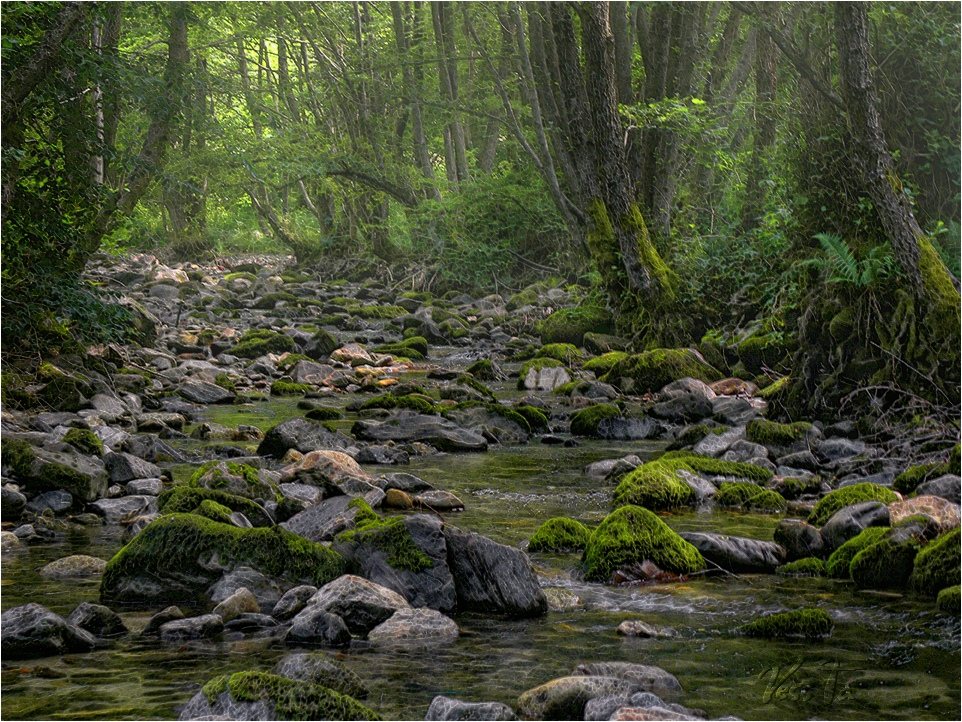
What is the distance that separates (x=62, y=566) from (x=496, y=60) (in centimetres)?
2365

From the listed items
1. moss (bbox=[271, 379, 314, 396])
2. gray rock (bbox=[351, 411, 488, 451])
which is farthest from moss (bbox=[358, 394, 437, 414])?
moss (bbox=[271, 379, 314, 396])

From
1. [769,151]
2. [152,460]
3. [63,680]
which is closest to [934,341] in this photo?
[769,151]

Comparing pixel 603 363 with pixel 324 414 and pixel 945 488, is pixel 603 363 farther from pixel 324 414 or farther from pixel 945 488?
pixel 945 488

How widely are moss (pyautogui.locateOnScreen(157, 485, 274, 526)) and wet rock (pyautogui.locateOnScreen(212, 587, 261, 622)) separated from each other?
1.50 m

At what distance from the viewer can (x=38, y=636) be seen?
4238 mm

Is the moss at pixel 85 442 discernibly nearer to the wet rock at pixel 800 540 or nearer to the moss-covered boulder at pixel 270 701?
the moss-covered boulder at pixel 270 701

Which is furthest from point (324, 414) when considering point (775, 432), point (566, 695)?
point (566, 695)

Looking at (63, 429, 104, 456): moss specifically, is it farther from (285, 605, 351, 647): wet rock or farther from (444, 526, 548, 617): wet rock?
(285, 605, 351, 647): wet rock

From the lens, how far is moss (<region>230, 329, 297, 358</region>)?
16.9 m

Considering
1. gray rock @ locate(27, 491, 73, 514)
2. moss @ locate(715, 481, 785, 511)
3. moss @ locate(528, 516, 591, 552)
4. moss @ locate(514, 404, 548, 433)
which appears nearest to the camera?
moss @ locate(528, 516, 591, 552)

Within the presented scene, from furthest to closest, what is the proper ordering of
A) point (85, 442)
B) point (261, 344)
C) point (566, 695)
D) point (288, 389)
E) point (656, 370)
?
point (261, 344), point (288, 389), point (656, 370), point (85, 442), point (566, 695)

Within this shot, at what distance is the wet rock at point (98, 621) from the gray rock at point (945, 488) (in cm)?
494

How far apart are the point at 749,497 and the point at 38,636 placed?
5.03 m

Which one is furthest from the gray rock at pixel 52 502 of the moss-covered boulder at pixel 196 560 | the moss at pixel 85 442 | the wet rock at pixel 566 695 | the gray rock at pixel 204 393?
the gray rock at pixel 204 393
